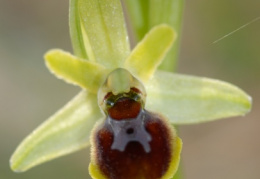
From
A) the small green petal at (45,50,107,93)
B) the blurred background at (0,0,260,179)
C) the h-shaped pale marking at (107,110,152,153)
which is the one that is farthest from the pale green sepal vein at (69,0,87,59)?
the blurred background at (0,0,260,179)

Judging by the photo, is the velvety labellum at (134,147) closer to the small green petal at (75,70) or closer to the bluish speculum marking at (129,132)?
the bluish speculum marking at (129,132)

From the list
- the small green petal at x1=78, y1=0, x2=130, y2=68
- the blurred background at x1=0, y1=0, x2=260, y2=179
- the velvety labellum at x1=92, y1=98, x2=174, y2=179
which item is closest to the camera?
the velvety labellum at x1=92, y1=98, x2=174, y2=179

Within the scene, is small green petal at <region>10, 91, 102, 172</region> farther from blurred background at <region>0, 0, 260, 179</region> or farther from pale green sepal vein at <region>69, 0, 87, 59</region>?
blurred background at <region>0, 0, 260, 179</region>

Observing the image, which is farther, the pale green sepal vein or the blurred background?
the blurred background

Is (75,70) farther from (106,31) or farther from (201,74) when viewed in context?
(201,74)

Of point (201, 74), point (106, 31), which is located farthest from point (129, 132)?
point (201, 74)

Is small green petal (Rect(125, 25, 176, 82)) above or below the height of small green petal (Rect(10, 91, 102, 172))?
above
